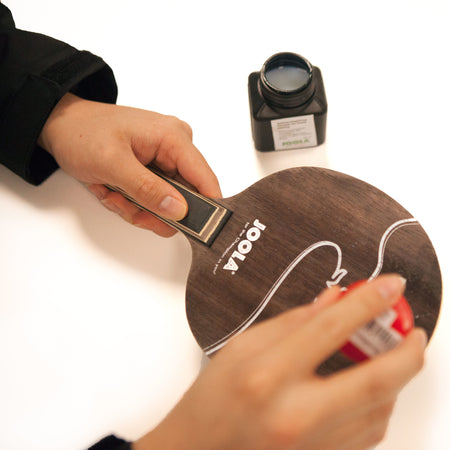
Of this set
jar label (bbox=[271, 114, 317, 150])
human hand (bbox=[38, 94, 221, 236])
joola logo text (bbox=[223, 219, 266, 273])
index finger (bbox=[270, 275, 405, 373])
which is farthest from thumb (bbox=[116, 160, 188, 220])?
index finger (bbox=[270, 275, 405, 373])

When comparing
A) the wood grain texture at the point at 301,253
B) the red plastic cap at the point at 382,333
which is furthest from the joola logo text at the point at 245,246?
the red plastic cap at the point at 382,333

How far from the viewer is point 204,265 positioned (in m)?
0.71

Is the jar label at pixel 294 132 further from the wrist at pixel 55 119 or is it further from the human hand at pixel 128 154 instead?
the wrist at pixel 55 119

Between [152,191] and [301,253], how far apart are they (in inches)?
10.1

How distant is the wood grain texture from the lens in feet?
2.19

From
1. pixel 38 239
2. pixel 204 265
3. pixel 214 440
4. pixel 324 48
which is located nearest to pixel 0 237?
pixel 38 239

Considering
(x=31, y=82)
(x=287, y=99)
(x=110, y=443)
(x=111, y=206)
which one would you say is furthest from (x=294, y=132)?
(x=110, y=443)

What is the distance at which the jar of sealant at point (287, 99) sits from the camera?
2.35 ft

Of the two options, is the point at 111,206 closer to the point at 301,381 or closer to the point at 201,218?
the point at 201,218

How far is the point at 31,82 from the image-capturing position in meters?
0.79

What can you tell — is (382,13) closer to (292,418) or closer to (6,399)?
(292,418)

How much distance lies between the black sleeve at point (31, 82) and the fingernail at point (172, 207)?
27 cm

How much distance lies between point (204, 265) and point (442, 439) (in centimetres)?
45

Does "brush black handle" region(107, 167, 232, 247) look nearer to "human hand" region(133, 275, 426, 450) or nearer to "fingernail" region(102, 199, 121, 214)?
"fingernail" region(102, 199, 121, 214)
